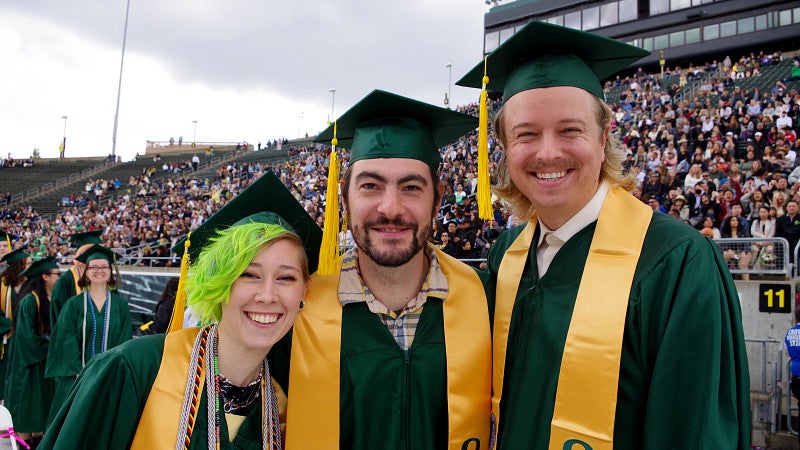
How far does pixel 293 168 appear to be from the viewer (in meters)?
24.8

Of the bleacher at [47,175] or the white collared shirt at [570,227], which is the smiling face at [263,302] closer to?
the white collared shirt at [570,227]

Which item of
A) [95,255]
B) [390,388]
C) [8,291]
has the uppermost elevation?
[95,255]

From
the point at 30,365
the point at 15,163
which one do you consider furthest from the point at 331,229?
the point at 15,163

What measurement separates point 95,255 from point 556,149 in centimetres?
469

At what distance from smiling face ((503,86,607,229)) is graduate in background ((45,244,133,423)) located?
4.37m

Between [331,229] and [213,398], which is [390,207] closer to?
[331,229]

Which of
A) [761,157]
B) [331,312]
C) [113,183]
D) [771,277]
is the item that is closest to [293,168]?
[113,183]

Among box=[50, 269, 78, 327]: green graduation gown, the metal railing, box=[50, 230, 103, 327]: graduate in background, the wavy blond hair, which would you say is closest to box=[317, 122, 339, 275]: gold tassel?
the wavy blond hair

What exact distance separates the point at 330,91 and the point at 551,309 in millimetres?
44236

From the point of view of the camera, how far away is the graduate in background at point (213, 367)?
1.78 meters

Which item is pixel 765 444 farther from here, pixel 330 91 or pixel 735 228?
pixel 330 91

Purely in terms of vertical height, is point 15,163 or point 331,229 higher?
point 15,163

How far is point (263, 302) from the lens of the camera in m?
1.98

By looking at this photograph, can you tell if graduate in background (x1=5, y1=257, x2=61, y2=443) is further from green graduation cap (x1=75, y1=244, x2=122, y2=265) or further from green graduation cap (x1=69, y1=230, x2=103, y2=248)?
green graduation cap (x1=75, y1=244, x2=122, y2=265)
